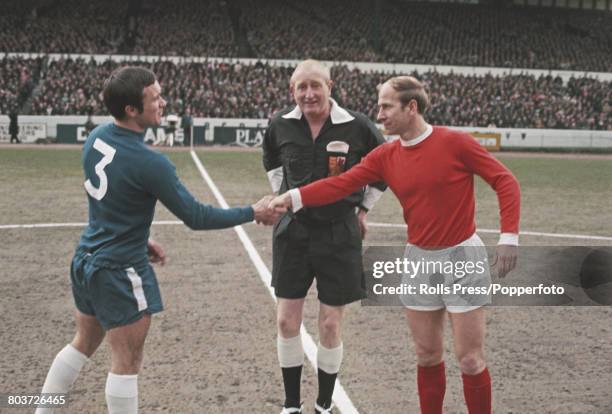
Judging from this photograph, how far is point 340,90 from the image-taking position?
38.2 meters

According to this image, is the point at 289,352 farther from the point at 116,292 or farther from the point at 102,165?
the point at 102,165

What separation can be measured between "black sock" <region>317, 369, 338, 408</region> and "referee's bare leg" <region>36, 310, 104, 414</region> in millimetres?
1506

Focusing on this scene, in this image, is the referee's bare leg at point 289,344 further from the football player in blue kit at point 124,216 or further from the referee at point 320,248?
the football player in blue kit at point 124,216

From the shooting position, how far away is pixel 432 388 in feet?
13.5

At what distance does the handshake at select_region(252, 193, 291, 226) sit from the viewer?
4234 mm

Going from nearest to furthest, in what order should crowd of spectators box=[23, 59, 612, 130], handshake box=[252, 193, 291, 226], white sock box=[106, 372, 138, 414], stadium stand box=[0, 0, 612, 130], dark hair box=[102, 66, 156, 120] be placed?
dark hair box=[102, 66, 156, 120], white sock box=[106, 372, 138, 414], handshake box=[252, 193, 291, 226], crowd of spectators box=[23, 59, 612, 130], stadium stand box=[0, 0, 612, 130]

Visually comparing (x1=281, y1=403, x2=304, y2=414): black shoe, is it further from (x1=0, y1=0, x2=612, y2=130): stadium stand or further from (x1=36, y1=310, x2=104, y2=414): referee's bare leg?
(x1=0, y1=0, x2=612, y2=130): stadium stand

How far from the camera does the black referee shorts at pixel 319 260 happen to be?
4570mm

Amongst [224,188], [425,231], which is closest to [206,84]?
[224,188]

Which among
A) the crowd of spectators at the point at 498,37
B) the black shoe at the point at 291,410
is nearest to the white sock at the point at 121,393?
the black shoe at the point at 291,410

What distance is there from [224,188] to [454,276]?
1258 centimetres

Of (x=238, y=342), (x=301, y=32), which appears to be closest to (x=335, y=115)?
(x=238, y=342)

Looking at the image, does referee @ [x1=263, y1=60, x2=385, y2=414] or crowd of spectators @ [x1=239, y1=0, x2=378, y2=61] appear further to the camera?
crowd of spectators @ [x1=239, y1=0, x2=378, y2=61]

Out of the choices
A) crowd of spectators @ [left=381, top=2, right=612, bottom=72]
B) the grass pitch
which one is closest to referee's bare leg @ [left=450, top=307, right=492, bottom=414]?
the grass pitch
